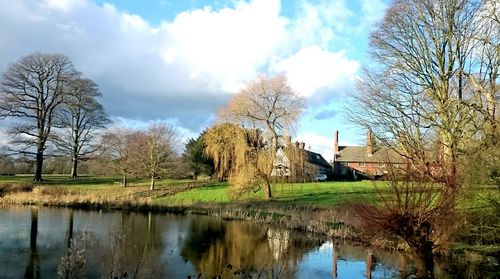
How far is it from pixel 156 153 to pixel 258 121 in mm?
15080

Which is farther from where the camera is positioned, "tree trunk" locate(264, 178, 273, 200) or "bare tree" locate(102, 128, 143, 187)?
"bare tree" locate(102, 128, 143, 187)

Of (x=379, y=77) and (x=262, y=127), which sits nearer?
(x=379, y=77)

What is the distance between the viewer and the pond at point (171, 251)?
549 inches

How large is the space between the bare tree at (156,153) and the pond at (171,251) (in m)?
16.2

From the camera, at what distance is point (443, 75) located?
20562mm

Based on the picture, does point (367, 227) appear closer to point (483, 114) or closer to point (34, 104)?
point (483, 114)

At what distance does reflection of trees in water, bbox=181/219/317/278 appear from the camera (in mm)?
15203

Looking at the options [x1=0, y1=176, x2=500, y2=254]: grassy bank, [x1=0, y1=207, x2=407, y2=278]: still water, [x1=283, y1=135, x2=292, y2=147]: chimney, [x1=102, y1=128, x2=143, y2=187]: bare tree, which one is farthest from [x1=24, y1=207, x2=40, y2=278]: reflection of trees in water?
[x1=102, y1=128, x2=143, y2=187]: bare tree

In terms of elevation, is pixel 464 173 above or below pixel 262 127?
below

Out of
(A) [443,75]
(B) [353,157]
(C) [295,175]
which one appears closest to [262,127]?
(C) [295,175]

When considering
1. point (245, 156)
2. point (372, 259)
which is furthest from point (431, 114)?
point (245, 156)

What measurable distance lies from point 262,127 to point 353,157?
1679 inches

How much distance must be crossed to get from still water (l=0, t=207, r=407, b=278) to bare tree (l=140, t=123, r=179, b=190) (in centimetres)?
1618

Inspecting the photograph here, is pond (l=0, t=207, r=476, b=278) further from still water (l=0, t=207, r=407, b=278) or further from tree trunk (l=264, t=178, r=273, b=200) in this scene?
tree trunk (l=264, t=178, r=273, b=200)
